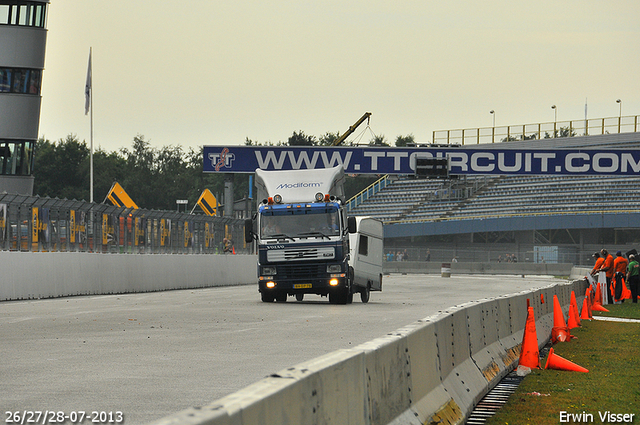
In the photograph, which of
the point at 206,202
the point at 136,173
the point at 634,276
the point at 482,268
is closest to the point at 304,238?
the point at 634,276

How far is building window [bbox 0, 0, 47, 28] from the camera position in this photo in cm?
4962

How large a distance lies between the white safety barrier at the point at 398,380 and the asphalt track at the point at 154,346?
199 cm

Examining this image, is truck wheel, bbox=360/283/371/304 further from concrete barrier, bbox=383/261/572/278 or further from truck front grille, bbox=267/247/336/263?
concrete barrier, bbox=383/261/572/278

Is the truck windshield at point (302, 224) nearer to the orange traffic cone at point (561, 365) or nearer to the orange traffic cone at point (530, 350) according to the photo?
the orange traffic cone at point (530, 350)

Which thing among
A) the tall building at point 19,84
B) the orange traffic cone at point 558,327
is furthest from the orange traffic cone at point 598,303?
the tall building at point 19,84

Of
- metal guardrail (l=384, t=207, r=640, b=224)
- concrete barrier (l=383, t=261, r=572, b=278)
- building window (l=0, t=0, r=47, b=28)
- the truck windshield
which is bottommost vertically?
concrete barrier (l=383, t=261, r=572, b=278)

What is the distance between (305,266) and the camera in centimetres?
2381

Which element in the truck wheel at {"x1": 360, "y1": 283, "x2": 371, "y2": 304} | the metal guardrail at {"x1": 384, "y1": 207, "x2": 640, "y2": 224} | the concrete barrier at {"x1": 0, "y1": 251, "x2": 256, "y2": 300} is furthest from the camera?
the metal guardrail at {"x1": 384, "y1": 207, "x2": 640, "y2": 224}

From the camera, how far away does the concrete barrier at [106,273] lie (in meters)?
23.9

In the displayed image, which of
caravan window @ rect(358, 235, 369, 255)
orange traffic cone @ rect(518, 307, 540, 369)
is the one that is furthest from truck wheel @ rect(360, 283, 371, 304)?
orange traffic cone @ rect(518, 307, 540, 369)

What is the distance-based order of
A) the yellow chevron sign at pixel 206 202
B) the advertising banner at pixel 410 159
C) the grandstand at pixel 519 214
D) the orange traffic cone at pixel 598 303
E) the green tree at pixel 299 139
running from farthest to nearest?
the green tree at pixel 299 139 → the grandstand at pixel 519 214 → the yellow chevron sign at pixel 206 202 → the advertising banner at pixel 410 159 → the orange traffic cone at pixel 598 303

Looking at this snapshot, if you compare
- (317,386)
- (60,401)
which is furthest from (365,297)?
(317,386)

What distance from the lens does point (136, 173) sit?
136 metres

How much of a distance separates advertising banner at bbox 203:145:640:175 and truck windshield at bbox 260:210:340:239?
1051 inches
